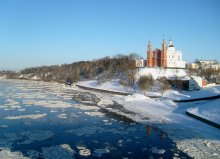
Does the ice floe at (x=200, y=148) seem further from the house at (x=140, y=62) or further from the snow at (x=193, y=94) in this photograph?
the house at (x=140, y=62)

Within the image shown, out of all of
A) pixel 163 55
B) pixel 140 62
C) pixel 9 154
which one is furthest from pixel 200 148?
pixel 140 62

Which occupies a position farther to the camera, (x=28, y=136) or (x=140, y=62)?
(x=140, y=62)

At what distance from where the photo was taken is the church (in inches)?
3300

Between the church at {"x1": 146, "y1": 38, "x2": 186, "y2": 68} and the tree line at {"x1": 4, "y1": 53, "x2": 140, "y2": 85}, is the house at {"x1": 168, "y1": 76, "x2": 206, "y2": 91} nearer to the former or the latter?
the tree line at {"x1": 4, "y1": 53, "x2": 140, "y2": 85}

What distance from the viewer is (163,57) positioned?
275 feet

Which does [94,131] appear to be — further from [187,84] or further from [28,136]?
[187,84]

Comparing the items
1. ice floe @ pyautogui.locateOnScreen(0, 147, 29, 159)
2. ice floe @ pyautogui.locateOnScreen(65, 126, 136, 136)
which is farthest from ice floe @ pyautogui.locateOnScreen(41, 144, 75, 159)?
ice floe @ pyautogui.locateOnScreen(65, 126, 136, 136)

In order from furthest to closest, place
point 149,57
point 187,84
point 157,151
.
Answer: point 149,57
point 187,84
point 157,151

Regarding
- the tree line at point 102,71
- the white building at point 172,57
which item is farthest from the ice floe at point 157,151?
the white building at point 172,57

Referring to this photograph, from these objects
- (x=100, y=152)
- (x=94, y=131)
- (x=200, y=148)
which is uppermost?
(x=94, y=131)

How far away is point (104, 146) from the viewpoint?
16062mm

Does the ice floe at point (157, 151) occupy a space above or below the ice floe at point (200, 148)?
above

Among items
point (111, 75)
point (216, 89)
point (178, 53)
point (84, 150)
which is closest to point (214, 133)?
point (84, 150)

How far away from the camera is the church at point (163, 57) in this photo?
83.8 meters
